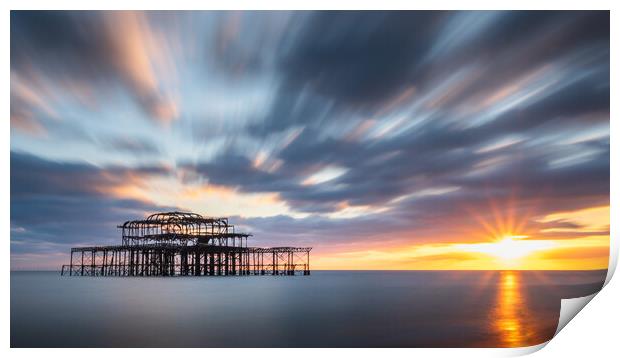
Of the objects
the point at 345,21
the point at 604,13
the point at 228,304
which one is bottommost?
the point at 228,304

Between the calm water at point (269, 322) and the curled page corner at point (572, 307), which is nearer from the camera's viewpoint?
the curled page corner at point (572, 307)

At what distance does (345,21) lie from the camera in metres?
19.5

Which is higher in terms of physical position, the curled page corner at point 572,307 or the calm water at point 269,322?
the curled page corner at point 572,307

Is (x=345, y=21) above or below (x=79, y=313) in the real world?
above

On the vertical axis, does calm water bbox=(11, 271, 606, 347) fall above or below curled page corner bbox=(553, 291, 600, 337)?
below

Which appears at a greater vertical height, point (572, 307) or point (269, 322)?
point (572, 307)

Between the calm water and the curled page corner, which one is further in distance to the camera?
the calm water

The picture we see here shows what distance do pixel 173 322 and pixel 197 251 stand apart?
27699 mm

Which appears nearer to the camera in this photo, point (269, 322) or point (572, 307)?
point (572, 307)
